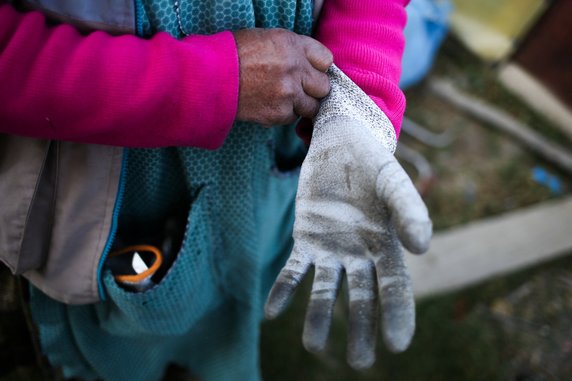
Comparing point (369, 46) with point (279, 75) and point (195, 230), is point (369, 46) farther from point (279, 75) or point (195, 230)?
point (195, 230)

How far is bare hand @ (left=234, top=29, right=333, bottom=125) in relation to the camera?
0.86 m

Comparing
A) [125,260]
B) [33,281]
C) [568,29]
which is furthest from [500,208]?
[33,281]

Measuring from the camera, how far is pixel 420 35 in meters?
2.56

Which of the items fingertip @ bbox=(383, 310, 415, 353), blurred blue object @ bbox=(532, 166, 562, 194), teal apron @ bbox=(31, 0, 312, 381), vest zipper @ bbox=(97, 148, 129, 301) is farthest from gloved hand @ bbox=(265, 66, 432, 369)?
blurred blue object @ bbox=(532, 166, 562, 194)

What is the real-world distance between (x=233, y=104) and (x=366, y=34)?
372mm

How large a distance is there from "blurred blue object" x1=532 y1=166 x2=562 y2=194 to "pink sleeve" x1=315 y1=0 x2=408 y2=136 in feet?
8.50

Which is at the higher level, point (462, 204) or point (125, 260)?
point (125, 260)

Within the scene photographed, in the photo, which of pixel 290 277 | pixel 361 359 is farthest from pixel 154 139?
pixel 361 359

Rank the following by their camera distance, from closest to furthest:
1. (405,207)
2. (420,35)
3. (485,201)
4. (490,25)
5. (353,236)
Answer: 1. (405,207)
2. (353,236)
3. (420,35)
4. (485,201)
5. (490,25)

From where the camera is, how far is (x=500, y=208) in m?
2.90

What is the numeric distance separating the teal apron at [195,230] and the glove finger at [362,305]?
1.39ft

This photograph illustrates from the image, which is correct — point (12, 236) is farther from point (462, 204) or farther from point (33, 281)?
point (462, 204)

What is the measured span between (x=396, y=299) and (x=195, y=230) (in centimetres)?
56

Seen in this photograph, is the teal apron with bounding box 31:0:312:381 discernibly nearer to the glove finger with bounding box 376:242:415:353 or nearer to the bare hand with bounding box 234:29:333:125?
the bare hand with bounding box 234:29:333:125
